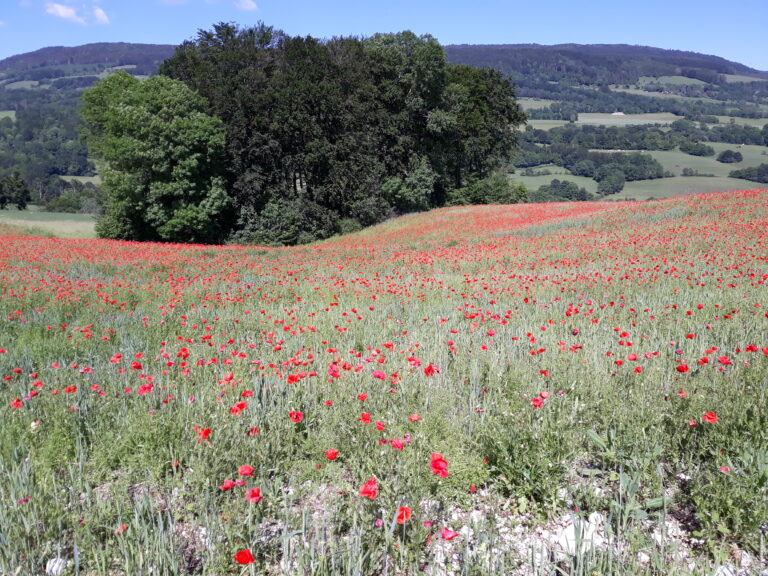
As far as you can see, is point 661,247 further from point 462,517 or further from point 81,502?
point 81,502

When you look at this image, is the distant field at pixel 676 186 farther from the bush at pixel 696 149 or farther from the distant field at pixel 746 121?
the distant field at pixel 746 121

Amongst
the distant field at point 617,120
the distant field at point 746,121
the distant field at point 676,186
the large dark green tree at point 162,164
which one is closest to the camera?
the large dark green tree at point 162,164

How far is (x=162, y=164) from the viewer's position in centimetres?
2984

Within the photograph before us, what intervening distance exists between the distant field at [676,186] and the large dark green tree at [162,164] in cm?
5043

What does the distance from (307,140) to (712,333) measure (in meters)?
30.8

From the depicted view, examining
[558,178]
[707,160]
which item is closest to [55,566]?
[558,178]

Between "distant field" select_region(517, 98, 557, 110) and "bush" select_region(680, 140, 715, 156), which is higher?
"distant field" select_region(517, 98, 557, 110)

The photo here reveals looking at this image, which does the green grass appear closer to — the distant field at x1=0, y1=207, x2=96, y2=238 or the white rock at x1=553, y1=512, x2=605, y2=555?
the distant field at x1=0, y1=207, x2=96, y2=238

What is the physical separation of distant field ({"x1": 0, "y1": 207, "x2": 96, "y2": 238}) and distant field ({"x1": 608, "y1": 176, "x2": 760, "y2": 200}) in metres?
58.1

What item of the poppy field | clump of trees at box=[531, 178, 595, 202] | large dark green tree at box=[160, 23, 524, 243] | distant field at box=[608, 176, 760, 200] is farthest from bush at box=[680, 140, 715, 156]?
the poppy field

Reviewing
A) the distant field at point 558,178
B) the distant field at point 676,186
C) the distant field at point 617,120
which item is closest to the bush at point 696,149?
the distant field at point 676,186

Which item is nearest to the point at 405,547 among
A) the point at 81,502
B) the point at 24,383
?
the point at 81,502

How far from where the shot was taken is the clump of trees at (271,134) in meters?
30.3

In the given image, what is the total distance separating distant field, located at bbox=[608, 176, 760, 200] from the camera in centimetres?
6195
